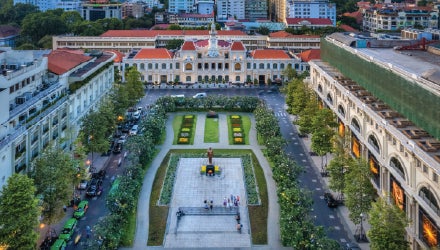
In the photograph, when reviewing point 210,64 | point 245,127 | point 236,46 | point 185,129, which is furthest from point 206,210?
point 236,46

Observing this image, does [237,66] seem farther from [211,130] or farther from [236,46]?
[211,130]

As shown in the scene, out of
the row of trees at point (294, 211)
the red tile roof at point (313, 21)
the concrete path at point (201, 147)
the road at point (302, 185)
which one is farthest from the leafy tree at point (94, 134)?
the red tile roof at point (313, 21)

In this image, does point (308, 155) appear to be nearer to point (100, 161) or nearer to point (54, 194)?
point (100, 161)

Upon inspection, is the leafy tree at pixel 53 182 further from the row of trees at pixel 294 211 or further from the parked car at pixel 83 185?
the row of trees at pixel 294 211

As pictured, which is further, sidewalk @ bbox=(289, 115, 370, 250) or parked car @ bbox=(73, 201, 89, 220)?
parked car @ bbox=(73, 201, 89, 220)

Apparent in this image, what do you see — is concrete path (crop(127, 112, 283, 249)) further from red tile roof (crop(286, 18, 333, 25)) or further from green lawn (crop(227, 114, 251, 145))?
red tile roof (crop(286, 18, 333, 25))

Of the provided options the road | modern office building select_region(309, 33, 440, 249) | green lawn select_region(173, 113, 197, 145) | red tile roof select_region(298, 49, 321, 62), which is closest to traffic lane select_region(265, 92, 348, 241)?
the road
